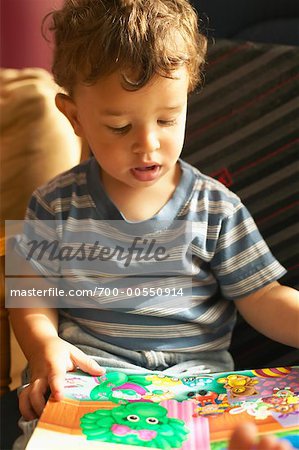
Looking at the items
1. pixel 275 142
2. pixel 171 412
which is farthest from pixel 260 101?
pixel 171 412

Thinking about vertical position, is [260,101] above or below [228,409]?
above

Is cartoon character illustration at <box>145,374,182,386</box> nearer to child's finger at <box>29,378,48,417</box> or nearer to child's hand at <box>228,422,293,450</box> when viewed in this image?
child's finger at <box>29,378,48,417</box>

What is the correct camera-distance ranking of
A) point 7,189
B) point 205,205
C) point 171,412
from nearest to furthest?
point 171,412, point 205,205, point 7,189

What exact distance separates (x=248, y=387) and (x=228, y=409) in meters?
0.06

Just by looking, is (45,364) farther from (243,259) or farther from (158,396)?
(243,259)

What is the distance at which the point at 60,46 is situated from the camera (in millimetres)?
1082

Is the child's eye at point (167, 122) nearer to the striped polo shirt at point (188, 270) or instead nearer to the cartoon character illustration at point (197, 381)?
the striped polo shirt at point (188, 270)

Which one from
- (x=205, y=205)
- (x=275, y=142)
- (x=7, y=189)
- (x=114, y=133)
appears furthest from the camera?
(x=7, y=189)

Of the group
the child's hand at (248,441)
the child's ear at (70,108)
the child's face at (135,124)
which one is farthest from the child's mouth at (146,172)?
the child's hand at (248,441)

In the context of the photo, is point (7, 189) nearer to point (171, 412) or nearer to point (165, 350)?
point (165, 350)

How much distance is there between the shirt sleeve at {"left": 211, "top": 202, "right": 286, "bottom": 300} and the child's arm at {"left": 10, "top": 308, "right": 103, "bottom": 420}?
0.25 metres

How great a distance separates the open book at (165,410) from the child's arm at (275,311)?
75 millimetres

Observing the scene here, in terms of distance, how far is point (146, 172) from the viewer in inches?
42.0

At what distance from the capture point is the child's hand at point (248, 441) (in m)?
0.69
